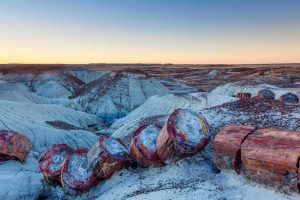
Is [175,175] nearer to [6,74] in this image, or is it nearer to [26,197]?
[26,197]

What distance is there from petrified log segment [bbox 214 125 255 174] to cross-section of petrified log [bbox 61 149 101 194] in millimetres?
2523

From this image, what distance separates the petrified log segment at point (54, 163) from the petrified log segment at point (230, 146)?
3.65 meters

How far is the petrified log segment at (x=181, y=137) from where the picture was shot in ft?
22.1

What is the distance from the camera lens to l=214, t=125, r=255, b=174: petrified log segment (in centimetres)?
616

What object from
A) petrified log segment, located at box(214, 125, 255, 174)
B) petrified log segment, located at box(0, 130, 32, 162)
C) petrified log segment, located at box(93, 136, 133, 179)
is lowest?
petrified log segment, located at box(0, 130, 32, 162)

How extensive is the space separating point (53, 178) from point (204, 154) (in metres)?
3.47

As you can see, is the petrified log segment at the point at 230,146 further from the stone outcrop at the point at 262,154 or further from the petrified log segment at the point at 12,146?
the petrified log segment at the point at 12,146

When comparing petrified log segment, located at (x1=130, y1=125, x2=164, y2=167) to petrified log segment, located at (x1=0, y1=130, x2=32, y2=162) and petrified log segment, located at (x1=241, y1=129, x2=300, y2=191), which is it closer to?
petrified log segment, located at (x1=241, y1=129, x2=300, y2=191)

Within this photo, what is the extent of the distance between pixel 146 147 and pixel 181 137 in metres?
0.90

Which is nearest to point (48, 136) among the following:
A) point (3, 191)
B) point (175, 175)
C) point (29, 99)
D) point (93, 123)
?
point (93, 123)

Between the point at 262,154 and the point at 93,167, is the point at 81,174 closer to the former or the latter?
the point at 93,167

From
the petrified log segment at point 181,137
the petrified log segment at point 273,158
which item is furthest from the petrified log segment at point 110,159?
the petrified log segment at point 273,158

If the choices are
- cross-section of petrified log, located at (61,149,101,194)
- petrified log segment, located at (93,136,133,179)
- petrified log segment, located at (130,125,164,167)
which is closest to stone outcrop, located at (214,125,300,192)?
petrified log segment, located at (130,125,164,167)

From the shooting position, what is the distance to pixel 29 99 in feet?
113
